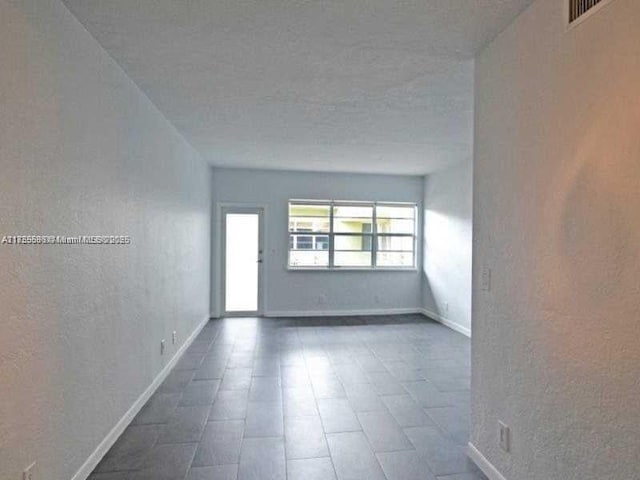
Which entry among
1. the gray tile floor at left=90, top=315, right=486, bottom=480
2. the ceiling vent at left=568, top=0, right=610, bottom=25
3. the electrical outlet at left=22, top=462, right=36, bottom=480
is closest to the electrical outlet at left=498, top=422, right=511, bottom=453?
the gray tile floor at left=90, top=315, right=486, bottom=480

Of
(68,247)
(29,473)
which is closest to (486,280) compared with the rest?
(68,247)

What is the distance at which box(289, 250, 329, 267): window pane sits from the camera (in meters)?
6.36

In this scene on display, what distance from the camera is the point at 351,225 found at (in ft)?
21.5

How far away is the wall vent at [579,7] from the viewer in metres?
1.42

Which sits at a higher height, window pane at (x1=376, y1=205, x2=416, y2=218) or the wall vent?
the wall vent

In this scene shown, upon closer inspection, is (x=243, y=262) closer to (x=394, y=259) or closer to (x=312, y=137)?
(x=394, y=259)

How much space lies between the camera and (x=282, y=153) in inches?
195

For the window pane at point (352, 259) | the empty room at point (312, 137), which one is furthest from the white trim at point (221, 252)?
the empty room at point (312, 137)

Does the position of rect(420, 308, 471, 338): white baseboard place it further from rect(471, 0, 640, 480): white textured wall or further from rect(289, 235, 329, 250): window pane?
rect(471, 0, 640, 480): white textured wall

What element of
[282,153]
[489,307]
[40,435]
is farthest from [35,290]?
[282,153]

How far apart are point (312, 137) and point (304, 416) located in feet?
9.44

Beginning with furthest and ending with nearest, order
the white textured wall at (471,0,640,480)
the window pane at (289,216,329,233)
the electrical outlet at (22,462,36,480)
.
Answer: the window pane at (289,216,329,233), the electrical outlet at (22,462,36,480), the white textured wall at (471,0,640,480)

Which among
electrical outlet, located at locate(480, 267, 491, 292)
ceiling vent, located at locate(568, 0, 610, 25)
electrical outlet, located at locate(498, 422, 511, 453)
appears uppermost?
ceiling vent, located at locate(568, 0, 610, 25)

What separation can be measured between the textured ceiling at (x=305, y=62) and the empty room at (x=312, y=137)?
0.02 m
